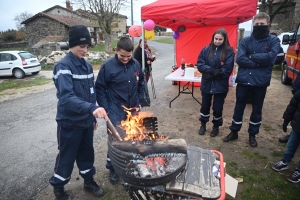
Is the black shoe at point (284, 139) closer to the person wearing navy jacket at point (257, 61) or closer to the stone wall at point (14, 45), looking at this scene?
the person wearing navy jacket at point (257, 61)

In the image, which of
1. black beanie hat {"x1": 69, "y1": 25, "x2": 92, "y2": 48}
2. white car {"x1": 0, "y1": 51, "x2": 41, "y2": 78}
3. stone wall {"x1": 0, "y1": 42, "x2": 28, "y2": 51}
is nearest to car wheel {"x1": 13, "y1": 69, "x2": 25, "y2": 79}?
white car {"x1": 0, "y1": 51, "x2": 41, "y2": 78}

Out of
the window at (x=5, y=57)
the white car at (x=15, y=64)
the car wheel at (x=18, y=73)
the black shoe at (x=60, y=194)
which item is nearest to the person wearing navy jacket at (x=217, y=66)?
the black shoe at (x=60, y=194)

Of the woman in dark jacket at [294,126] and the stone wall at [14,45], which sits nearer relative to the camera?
the woman in dark jacket at [294,126]

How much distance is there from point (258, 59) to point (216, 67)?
2.43 feet

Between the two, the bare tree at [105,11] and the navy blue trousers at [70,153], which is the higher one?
the bare tree at [105,11]

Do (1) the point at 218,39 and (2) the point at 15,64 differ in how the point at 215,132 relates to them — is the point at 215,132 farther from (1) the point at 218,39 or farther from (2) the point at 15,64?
(2) the point at 15,64

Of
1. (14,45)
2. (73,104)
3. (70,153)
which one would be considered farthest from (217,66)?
(14,45)

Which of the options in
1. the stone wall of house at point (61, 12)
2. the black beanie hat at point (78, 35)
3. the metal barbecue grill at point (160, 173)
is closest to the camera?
the metal barbecue grill at point (160, 173)

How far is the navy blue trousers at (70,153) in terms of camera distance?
2225 mm

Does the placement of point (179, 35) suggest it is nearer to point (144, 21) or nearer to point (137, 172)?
point (144, 21)

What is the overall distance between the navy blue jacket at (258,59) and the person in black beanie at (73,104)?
256cm

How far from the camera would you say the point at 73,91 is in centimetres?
207

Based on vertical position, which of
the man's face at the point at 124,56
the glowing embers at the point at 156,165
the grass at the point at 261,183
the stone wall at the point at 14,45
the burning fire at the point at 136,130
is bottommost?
the grass at the point at 261,183

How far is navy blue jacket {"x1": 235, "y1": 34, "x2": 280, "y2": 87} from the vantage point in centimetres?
322
